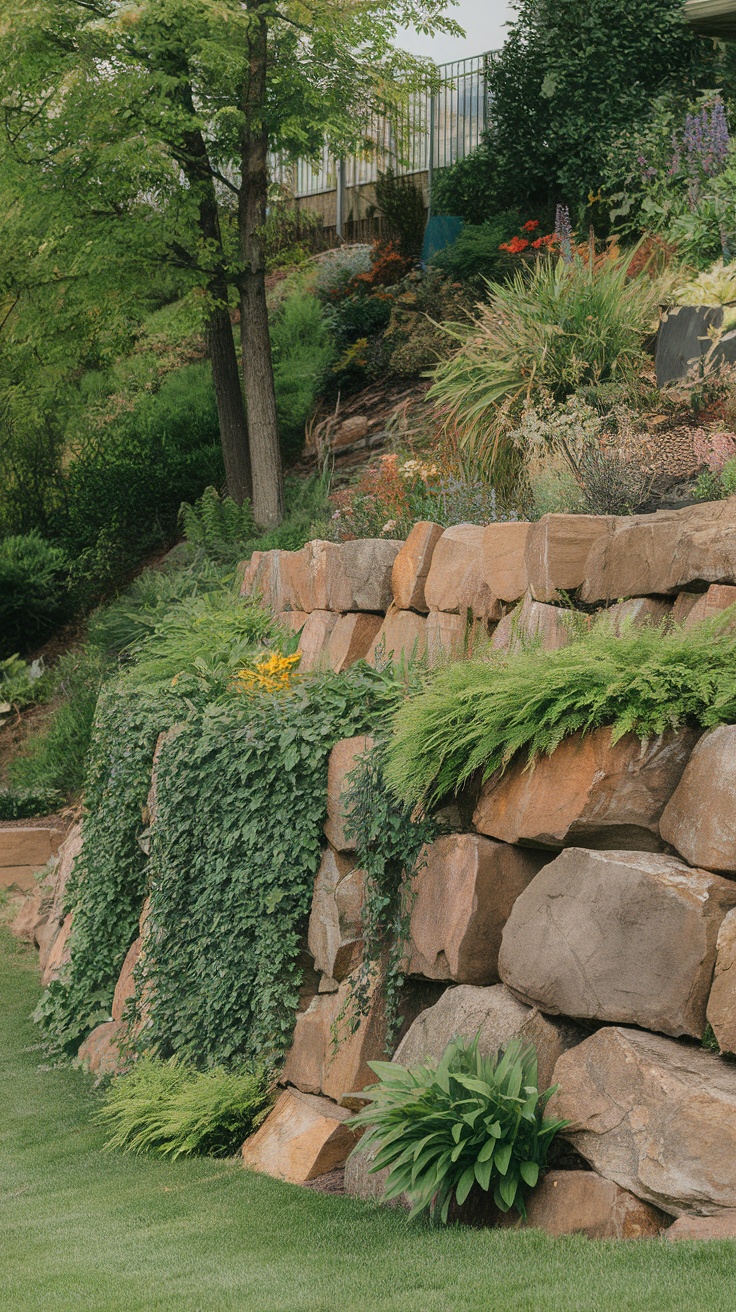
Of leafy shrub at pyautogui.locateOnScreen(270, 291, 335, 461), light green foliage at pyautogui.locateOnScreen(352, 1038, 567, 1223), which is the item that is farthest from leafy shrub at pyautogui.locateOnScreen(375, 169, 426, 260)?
light green foliage at pyautogui.locateOnScreen(352, 1038, 567, 1223)

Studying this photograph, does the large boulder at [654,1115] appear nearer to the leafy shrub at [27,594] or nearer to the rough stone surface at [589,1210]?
the rough stone surface at [589,1210]

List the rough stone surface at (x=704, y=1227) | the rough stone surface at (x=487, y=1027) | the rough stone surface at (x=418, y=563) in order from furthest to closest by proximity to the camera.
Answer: the rough stone surface at (x=418, y=563), the rough stone surface at (x=487, y=1027), the rough stone surface at (x=704, y=1227)

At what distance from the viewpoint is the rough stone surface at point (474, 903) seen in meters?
4.78

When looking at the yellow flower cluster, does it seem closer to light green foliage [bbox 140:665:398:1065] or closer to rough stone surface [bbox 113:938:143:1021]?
light green foliage [bbox 140:665:398:1065]

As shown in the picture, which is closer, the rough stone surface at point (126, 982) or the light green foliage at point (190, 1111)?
the light green foliage at point (190, 1111)

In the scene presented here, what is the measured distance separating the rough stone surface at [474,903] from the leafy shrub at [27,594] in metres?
10.7

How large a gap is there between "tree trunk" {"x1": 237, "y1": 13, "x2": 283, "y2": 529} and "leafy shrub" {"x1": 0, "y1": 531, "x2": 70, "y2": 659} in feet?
13.1

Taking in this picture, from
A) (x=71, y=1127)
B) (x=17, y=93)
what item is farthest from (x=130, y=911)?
(x=17, y=93)

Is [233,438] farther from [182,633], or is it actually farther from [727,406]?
[727,406]

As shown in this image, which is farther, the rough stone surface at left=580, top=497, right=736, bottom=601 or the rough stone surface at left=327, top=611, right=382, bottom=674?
the rough stone surface at left=327, top=611, right=382, bottom=674

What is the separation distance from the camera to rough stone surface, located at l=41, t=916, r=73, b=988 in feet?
28.0

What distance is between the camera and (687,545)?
477 cm

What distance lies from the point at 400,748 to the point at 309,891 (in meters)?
1.08

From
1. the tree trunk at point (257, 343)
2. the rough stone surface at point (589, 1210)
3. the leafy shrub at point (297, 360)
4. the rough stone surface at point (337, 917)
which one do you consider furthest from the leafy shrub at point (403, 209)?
the rough stone surface at point (589, 1210)
